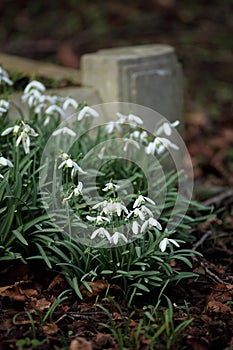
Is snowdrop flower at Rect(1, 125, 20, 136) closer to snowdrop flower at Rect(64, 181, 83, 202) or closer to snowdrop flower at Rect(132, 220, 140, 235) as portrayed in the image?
snowdrop flower at Rect(64, 181, 83, 202)

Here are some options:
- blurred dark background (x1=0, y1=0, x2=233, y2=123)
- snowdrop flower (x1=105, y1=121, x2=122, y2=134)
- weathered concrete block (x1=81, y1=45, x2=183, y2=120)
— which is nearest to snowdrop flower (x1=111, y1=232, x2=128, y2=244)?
snowdrop flower (x1=105, y1=121, x2=122, y2=134)

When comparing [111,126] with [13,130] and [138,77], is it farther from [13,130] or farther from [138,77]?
[138,77]

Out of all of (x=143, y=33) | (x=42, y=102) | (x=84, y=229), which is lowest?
(x=143, y=33)

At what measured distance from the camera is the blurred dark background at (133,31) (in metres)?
6.86

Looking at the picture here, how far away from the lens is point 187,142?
5848 mm

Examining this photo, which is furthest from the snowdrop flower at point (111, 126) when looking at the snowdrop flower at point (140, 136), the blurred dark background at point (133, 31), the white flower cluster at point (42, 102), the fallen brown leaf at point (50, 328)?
the blurred dark background at point (133, 31)

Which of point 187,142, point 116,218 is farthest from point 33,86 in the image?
point 187,142

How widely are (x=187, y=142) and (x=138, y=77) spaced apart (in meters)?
1.77

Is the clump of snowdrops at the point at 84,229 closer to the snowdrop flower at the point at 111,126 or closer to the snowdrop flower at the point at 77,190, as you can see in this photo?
the snowdrop flower at the point at 77,190

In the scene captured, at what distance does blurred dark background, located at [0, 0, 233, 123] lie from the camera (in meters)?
6.86

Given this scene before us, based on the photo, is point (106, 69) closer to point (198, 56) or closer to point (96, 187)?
point (96, 187)

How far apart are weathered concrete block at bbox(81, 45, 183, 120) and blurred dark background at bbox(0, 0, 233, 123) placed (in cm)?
224

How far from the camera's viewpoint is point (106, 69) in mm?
4230

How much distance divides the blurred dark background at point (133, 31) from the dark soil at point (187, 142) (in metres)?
0.01
